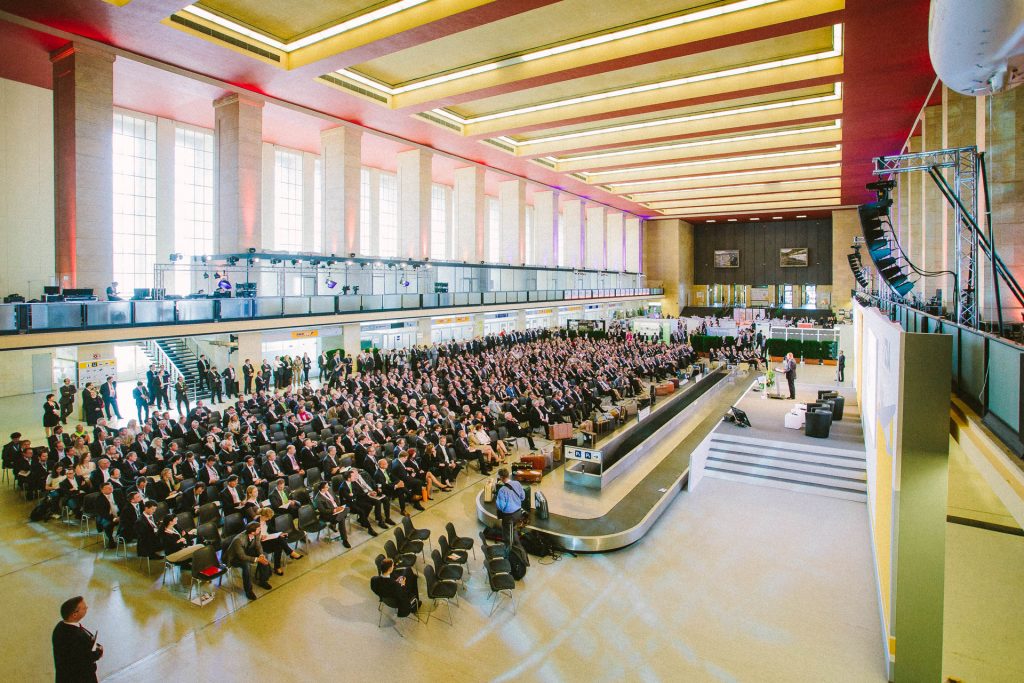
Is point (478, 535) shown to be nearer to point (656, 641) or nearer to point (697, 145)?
point (656, 641)

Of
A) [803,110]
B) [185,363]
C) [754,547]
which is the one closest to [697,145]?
[803,110]

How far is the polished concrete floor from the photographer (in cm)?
532

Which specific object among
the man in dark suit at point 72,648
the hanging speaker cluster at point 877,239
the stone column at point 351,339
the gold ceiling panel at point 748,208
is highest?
the gold ceiling panel at point 748,208

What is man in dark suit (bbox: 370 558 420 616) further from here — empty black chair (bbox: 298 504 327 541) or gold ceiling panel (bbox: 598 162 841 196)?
gold ceiling panel (bbox: 598 162 841 196)

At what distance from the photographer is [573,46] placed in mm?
14656

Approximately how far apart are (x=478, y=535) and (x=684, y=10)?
12273 millimetres

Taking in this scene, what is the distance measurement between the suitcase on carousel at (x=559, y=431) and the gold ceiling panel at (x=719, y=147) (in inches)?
622

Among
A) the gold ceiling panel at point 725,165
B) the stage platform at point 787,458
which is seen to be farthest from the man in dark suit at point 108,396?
the gold ceiling panel at point 725,165

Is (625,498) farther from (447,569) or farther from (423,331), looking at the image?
(423,331)

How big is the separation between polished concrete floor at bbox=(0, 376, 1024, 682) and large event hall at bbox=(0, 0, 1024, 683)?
1.9 inches

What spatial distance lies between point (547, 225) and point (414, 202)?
38.9 ft

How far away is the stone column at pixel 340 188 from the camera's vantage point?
798 inches

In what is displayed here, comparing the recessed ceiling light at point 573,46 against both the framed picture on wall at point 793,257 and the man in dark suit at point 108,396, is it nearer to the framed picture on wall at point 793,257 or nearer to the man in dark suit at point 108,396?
the man in dark suit at point 108,396

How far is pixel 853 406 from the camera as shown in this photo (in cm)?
1669
